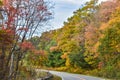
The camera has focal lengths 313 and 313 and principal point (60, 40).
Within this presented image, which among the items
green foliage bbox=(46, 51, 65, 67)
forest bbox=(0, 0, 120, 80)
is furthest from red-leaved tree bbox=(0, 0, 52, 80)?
green foliage bbox=(46, 51, 65, 67)

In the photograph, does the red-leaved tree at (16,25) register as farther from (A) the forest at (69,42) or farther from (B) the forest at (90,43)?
(B) the forest at (90,43)

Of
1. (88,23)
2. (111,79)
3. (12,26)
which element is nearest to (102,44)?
(111,79)

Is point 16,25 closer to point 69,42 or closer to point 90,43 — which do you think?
point 90,43

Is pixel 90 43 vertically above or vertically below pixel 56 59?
above

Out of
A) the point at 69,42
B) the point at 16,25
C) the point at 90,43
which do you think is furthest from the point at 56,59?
the point at 16,25

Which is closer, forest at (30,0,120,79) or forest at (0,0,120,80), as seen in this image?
forest at (0,0,120,80)

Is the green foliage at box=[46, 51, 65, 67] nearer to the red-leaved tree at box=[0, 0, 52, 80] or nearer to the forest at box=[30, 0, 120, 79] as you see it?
the forest at box=[30, 0, 120, 79]

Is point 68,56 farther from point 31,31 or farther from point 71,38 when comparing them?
point 31,31

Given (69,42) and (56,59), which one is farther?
(56,59)

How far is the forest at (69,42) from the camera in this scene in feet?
60.0

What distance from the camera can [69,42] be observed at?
59.4 meters

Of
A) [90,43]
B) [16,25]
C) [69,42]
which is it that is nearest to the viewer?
[16,25]

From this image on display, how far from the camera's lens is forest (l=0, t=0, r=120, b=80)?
18297 mm

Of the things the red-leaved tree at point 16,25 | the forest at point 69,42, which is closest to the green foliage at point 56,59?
the forest at point 69,42
